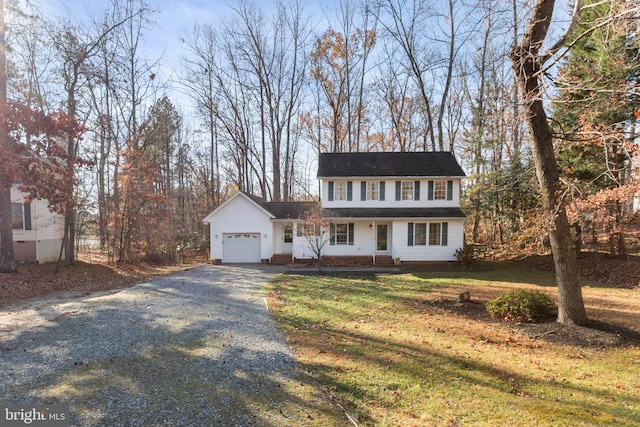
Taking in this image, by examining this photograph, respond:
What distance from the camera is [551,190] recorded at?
6.64 meters

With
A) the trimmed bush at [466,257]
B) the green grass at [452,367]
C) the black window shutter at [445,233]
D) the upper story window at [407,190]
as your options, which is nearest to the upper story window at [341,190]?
the upper story window at [407,190]

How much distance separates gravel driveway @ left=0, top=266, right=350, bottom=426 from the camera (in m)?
3.73

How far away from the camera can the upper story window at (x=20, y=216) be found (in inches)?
638

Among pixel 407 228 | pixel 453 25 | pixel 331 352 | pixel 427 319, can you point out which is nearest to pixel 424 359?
pixel 331 352

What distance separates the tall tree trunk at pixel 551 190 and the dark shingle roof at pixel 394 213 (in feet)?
37.5

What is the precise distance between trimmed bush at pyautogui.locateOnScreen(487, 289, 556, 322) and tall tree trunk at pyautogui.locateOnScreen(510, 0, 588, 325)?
562mm

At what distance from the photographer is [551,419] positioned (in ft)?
11.6

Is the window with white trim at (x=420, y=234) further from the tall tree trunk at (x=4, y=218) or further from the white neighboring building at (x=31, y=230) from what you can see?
the white neighboring building at (x=31, y=230)

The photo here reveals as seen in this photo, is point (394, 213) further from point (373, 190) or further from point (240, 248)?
point (240, 248)

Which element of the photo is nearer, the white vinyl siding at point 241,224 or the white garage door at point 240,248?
the white vinyl siding at point 241,224

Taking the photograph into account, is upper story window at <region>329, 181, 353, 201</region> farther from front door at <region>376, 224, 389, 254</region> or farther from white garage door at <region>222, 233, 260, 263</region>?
white garage door at <region>222, 233, 260, 263</region>

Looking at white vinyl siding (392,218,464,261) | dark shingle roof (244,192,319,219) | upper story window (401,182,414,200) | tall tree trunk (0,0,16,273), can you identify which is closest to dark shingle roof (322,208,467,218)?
white vinyl siding (392,218,464,261)

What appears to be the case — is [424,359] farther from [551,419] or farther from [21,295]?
[21,295]

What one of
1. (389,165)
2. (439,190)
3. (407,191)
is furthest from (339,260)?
(439,190)
